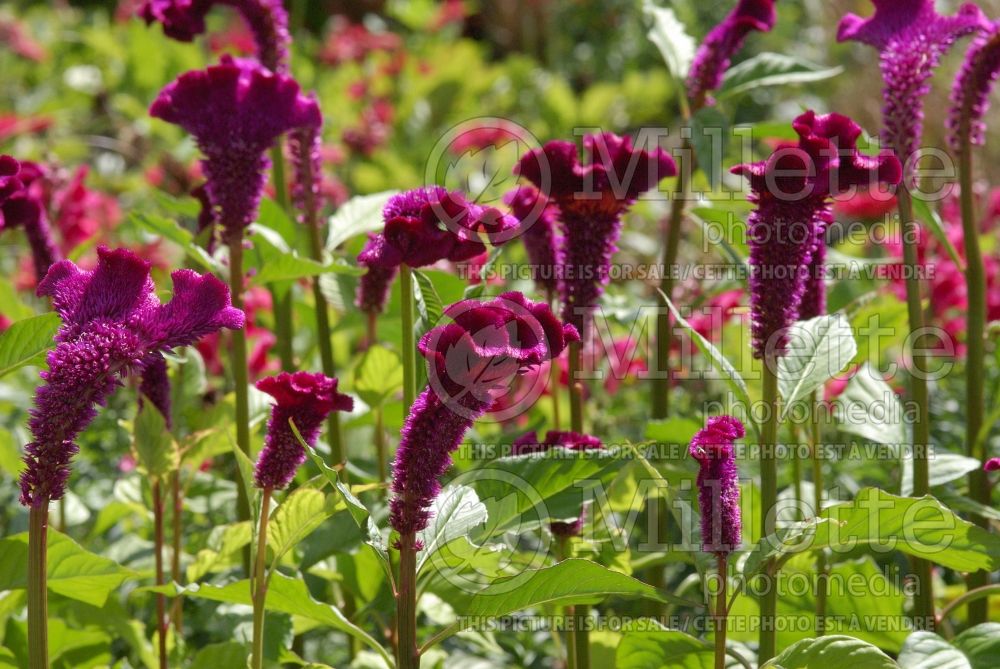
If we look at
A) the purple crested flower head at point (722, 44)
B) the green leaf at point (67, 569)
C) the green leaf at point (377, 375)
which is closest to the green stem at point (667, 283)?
the purple crested flower head at point (722, 44)

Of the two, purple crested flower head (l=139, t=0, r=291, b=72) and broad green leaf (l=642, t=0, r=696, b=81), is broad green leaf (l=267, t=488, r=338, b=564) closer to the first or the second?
purple crested flower head (l=139, t=0, r=291, b=72)

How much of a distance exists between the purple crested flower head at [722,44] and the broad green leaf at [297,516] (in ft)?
3.18

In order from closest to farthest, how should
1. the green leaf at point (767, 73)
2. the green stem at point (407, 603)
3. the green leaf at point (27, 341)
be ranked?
the green stem at point (407, 603), the green leaf at point (27, 341), the green leaf at point (767, 73)

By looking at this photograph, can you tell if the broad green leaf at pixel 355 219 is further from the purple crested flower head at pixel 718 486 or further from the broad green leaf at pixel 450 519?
the purple crested flower head at pixel 718 486

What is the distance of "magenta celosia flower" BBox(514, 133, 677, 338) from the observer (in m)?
1.47

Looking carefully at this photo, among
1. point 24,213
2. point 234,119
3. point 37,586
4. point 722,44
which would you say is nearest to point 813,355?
point 722,44

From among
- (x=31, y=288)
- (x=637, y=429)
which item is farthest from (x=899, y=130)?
(x=31, y=288)

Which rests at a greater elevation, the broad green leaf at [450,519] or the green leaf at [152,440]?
the green leaf at [152,440]

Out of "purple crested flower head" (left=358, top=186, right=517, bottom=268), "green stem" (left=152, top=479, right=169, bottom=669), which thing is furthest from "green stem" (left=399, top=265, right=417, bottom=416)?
"green stem" (left=152, top=479, right=169, bottom=669)

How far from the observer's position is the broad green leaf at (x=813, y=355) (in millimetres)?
1323

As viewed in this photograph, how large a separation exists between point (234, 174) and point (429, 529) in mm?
590

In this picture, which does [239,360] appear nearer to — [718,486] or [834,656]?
[718,486]

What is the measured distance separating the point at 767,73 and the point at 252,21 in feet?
2.85

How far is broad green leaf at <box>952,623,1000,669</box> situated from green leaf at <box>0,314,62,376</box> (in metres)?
1.20
